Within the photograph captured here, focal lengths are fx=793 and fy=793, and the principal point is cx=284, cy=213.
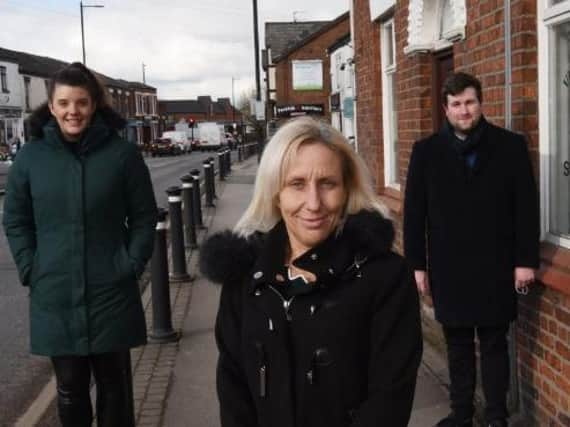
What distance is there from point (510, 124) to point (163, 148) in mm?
63028

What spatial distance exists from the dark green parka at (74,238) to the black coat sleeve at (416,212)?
59.5 inches

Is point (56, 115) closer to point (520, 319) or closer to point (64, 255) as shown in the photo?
point (64, 255)

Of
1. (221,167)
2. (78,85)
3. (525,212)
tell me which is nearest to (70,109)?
(78,85)

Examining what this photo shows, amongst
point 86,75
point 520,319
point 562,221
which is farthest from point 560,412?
point 86,75

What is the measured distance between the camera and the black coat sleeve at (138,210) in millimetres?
3758

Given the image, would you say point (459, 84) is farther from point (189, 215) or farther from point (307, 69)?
point (307, 69)

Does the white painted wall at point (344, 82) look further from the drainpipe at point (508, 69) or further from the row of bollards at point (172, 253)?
the drainpipe at point (508, 69)

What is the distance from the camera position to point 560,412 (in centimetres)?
399

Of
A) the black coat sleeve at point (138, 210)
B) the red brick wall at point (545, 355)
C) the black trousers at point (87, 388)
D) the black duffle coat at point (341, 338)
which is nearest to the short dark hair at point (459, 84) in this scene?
the red brick wall at point (545, 355)

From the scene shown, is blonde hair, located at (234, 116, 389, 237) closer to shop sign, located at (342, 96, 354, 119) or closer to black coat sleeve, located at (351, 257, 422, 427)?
black coat sleeve, located at (351, 257, 422, 427)

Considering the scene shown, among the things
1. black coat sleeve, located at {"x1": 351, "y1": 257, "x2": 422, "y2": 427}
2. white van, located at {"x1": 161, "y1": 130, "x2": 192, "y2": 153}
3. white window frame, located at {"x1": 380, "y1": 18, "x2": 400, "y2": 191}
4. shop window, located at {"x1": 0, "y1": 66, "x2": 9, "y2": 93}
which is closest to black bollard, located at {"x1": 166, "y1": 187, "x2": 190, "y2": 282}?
white window frame, located at {"x1": 380, "y1": 18, "x2": 400, "y2": 191}

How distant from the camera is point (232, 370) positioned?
2352 millimetres

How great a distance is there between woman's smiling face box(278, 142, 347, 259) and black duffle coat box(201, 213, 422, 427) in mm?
68

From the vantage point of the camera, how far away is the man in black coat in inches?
158
